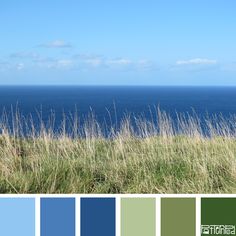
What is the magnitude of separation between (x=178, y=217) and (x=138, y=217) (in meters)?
0.40

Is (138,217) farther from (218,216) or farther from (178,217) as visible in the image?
(218,216)

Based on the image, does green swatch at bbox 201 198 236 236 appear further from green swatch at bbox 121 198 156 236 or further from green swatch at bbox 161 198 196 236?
green swatch at bbox 121 198 156 236

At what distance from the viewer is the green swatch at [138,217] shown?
4.70m

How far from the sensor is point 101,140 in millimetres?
9680

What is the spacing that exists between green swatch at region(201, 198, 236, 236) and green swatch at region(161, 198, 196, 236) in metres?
0.11

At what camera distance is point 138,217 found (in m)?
4.74

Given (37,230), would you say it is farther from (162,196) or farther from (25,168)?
(25,168)

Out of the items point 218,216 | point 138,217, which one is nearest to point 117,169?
point 138,217

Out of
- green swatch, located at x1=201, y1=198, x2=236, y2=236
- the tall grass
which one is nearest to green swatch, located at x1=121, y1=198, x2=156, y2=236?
green swatch, located at x1=201, y1=198, x2=236, y2=236

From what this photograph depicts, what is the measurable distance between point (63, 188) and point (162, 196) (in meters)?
1.39

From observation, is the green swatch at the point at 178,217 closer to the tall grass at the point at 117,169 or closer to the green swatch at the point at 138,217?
the green swatch at the point at 138,217

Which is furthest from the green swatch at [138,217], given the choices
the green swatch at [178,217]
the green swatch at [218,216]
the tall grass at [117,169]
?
the tall grass at [117,169]

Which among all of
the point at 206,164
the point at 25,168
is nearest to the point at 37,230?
the point at 25,168

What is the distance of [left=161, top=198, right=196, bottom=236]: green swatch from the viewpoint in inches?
185
